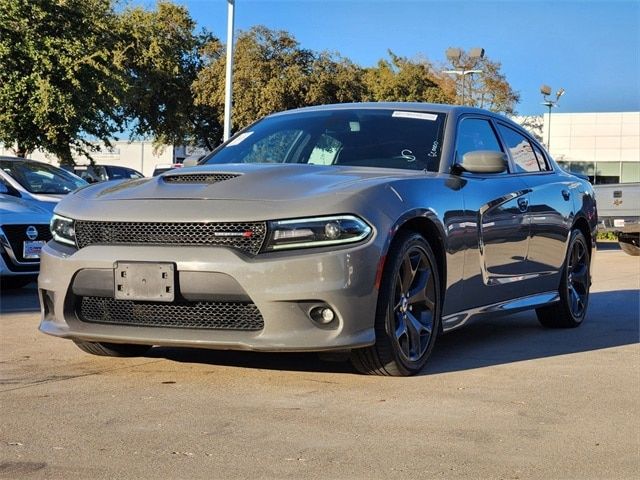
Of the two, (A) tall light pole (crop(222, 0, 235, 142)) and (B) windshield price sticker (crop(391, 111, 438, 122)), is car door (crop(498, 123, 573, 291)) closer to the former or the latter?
(B) windshield price sticker (crop(391, 111, 438, 122))

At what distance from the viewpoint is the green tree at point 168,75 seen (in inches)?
1610

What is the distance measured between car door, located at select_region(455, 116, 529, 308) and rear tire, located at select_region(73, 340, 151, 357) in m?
2.04

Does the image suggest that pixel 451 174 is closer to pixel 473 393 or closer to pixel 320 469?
pixel 473 393

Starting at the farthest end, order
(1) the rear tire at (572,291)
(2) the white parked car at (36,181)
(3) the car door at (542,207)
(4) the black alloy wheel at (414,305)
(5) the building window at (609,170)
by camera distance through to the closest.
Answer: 1. (5) the building window at (609,170)
2. (2) the white parked car at (36,181)
3. (1) the rear tire at (572,291)
4. (3) the car door at (542,207)
5. (4) the black alloy wheel at (414,305)

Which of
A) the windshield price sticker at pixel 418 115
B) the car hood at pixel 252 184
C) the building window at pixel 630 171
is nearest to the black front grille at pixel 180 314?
the car hood at pixel 252 184

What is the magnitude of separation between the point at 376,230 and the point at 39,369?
2.05 metres

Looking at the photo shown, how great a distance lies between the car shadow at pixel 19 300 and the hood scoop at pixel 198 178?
3173 mm

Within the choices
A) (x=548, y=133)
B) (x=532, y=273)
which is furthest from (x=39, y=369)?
(x=548, y=133)

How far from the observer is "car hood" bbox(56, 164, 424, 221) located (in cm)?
467

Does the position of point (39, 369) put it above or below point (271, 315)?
below

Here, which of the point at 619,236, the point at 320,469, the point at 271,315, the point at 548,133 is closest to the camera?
the point at 320,469

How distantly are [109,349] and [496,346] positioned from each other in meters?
2.61

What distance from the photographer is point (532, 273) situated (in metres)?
6.68

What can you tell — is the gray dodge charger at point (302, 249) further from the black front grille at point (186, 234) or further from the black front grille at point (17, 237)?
the black front grille at point (17, 237)
